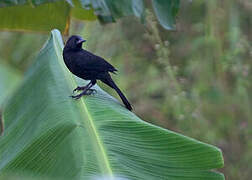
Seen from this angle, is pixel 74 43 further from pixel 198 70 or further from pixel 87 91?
pixel 198 70

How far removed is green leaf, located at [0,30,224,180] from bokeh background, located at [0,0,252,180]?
83.1 inches

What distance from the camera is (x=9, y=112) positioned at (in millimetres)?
3152

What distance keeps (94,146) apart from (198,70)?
3.64m

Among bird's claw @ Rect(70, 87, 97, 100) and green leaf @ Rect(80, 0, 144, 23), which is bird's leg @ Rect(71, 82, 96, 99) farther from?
green leaf @ Rect(80, 0, 144, 23)

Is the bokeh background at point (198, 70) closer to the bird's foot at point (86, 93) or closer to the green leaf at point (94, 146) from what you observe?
A: the bird's foot at point (86, 93)

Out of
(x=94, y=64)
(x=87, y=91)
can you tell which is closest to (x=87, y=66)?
(x=94, y=64)

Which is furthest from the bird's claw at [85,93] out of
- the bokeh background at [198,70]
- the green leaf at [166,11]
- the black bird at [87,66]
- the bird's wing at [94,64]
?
the bokeh background at [198,70]

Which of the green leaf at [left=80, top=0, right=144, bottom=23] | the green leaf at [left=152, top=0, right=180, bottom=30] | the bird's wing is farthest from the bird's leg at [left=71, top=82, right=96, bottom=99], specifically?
the green leaf at [left=152, top=0, right=180, bottom=30]

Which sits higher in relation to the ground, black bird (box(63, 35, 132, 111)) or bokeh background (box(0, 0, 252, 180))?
black bird (box(63, 35, 132, 111))

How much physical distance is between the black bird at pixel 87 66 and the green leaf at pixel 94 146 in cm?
11

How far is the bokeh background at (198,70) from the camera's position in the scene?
5.23m

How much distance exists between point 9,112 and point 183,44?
405cm

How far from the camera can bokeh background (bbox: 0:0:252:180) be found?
5227 millimetres

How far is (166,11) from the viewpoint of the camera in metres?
2.89
